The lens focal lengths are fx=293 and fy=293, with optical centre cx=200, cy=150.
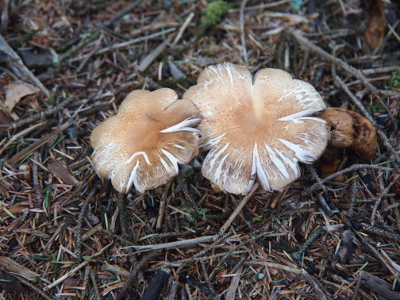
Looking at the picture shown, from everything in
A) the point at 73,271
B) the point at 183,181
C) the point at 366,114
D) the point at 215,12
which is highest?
the point at 215,12

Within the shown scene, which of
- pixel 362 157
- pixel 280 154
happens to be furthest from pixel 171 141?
pixel 362 157

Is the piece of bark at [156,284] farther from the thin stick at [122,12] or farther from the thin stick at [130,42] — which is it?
the thin stick at [122,12]

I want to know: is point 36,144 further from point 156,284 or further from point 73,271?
point 156,284

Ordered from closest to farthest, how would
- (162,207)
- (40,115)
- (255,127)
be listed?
(255,127)
(162,207)
(40,115)

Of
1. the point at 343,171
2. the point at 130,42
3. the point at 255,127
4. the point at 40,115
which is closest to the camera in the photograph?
the point at 255,127

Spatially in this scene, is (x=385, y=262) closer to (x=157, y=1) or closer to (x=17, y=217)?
(x=17, y=217)

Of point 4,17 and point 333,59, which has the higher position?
point 4,17

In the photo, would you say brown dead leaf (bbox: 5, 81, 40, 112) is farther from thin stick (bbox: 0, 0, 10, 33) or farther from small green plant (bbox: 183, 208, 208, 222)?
small green plant (bbox: 183, 208, 208, 222)

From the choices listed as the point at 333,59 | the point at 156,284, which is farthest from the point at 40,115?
the point at 333,59
